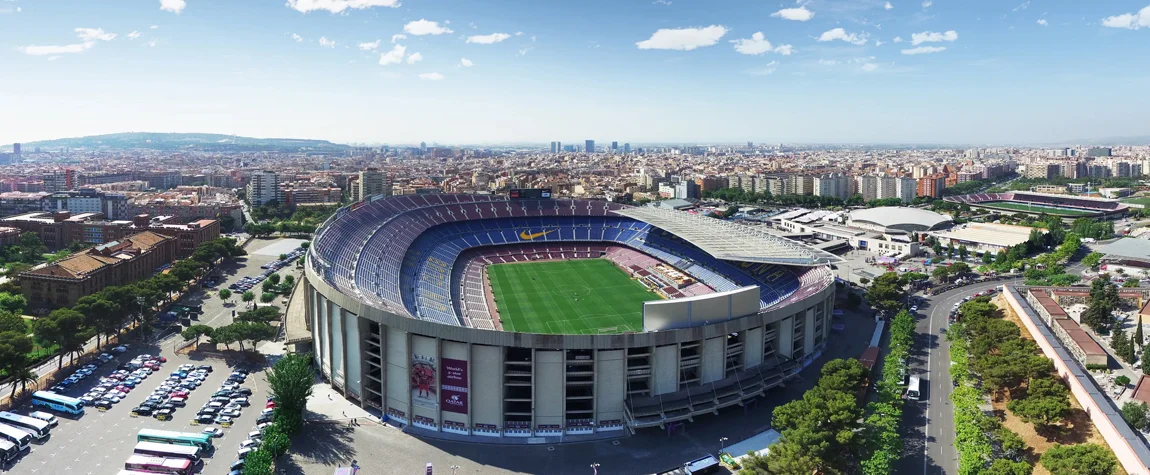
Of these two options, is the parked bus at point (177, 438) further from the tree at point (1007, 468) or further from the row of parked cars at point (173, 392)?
the tree at point (1007, 468)

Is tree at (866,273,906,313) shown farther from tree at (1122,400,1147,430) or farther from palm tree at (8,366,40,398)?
palm tree at (8,366,40,398)

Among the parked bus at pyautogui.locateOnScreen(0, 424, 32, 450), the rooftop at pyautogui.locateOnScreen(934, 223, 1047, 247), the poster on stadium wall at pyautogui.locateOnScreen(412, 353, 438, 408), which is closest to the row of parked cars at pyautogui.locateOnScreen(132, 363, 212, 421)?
the parked bus at pyautogui.locateOnScreen(0, 424, 32, 450)

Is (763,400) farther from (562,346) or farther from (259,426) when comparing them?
(259,426)

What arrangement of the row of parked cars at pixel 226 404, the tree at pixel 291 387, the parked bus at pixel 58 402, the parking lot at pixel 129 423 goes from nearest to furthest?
the parking lot at pixel 129 423
the tree at pixel 291 387
the row of parked cars at pixel 226 404
the parked bus at pixel 58 402

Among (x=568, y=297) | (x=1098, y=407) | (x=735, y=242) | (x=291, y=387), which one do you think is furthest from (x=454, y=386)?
(x=735, y=242)

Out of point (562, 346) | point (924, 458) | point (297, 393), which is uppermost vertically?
point (562, 346)

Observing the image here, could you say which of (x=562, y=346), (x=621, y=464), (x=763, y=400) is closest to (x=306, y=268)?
(x=562, y=346)

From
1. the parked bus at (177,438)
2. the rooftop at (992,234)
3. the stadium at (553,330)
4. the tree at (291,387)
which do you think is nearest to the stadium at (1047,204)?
the rooftop at (992,234)

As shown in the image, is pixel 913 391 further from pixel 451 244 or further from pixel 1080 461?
pixel 451 244
